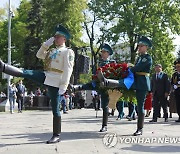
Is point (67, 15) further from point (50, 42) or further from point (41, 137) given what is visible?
point (50, 42)

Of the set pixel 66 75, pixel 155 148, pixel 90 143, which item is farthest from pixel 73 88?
pixel 155 148

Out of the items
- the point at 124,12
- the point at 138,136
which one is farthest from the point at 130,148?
the point at 124,12

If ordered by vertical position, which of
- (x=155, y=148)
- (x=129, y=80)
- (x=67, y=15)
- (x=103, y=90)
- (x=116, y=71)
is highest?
(x=67, y=15)

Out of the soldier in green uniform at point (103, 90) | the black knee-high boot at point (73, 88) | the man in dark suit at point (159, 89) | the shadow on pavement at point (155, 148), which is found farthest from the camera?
the man in dark suit at point (159, 89)

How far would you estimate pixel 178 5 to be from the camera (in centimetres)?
4194

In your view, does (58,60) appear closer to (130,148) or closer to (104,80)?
(104,80)

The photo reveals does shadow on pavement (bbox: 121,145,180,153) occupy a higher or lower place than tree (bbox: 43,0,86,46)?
lower

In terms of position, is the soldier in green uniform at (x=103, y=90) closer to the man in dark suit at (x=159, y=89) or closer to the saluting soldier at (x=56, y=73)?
the saluting soldier at (x=56, y=73)

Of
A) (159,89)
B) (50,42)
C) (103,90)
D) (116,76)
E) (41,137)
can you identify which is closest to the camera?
(50,42)

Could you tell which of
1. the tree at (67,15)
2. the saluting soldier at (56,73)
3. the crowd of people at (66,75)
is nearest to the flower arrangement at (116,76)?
the crowd of people at (66,75)

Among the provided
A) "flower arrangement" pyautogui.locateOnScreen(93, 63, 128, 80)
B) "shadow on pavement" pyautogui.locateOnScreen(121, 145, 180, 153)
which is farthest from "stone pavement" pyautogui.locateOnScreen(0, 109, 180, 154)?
"flower arrangement" pyautogui.locateOnScreen(93, 63, 128, 80)

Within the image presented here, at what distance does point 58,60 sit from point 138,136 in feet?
7.64

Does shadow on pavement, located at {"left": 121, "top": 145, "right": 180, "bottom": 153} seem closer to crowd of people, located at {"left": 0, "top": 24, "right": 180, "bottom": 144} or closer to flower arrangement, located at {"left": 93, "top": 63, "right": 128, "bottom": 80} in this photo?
crowd of people, located at {"left": 0, "top": 24, "right": 180, "bottom": 144}

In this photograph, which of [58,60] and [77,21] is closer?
[58,60]
